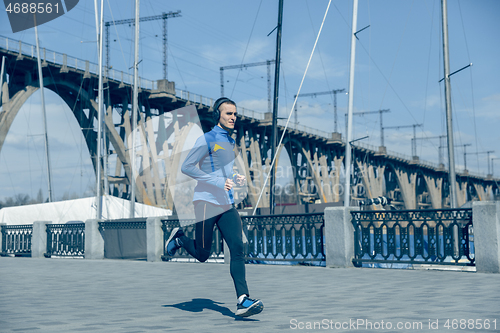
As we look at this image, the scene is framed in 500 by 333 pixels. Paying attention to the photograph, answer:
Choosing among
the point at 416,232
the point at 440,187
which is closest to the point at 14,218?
the point at 416,232

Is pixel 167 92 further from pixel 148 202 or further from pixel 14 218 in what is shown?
pixel 14 218

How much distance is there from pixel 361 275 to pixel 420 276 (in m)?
0.96

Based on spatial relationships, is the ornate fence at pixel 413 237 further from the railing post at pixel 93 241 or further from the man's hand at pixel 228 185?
the railing post at pixel 93 241

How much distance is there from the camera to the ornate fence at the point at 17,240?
19.3 meters

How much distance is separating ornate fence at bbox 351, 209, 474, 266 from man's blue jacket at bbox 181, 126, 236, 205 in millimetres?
5569

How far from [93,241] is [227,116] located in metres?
12.4

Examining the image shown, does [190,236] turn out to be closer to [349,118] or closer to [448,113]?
[349,118]

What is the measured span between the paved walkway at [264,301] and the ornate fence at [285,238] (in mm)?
1547

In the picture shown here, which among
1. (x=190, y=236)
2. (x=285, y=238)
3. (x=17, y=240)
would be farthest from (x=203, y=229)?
(x=17, y=240)

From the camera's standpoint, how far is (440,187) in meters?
113

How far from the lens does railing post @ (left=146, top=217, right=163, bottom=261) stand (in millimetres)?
14148

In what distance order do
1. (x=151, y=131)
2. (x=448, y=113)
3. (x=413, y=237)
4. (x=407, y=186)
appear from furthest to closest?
(x=407, y=186), (x=151, y=131), (x=448, y=113), (x=413, y=237)

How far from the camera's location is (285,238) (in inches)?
462

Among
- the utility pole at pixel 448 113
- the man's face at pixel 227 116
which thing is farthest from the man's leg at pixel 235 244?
the utility pole at pixel 448 113
